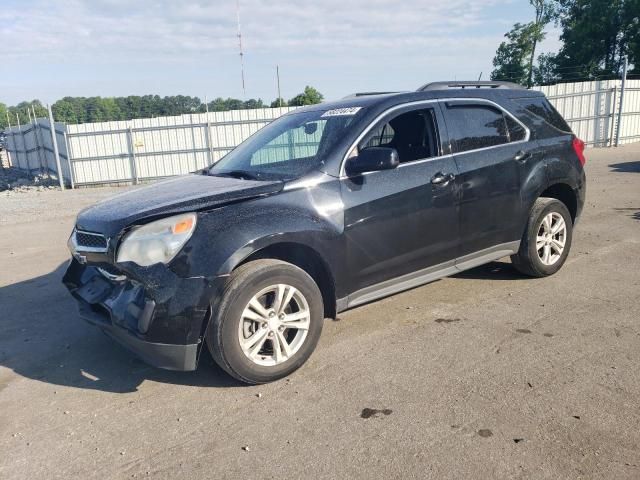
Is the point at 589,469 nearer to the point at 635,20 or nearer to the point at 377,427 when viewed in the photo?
the point at 377,427

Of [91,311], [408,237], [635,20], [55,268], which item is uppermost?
[635,20]

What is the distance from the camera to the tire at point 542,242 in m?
5.07

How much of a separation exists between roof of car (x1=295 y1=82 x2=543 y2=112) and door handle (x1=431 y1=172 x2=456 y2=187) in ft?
2.18

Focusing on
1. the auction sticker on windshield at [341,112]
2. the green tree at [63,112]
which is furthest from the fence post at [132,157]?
the auction sticker on windshield at [341,112]

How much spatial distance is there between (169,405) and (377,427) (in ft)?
4.33

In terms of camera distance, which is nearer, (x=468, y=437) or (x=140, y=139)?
(x=468, y=437)

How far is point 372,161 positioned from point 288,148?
A: 94cm

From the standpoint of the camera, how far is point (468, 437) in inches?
110

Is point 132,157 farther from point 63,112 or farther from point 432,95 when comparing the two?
point 432,95

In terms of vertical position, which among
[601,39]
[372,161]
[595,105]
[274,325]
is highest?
[601,39]

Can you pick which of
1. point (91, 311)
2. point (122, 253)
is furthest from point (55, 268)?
point (122, 253)

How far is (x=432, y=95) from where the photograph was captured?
14.8ft

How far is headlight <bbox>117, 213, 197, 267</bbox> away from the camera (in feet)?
10.5

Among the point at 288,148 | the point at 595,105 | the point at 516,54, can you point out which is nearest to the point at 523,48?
the point at 516,54
